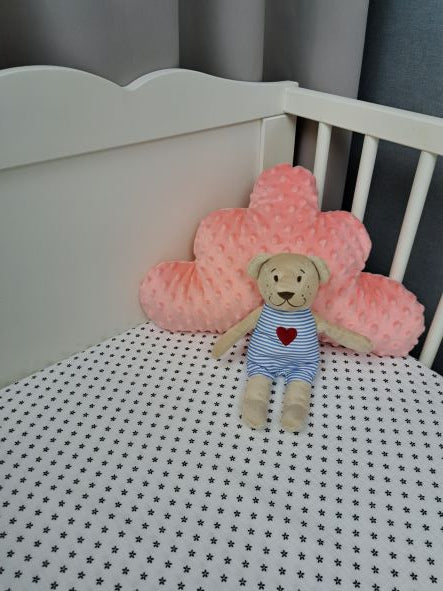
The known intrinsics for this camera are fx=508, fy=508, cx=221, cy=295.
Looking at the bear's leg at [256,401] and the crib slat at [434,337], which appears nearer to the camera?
the bear's leg at [256,401]

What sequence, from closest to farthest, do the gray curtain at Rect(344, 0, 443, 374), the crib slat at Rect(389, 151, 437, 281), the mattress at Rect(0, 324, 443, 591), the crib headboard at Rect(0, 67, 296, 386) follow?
1. the mattress at Rect(0, 324, 443, 591)
2. the crib headboard at Rect(0, 67, 296, 386)
3. the crib slat at Rect(389, 151, 437, 281)
4. the gray curtain at Rect(344, 0, 443, 374)

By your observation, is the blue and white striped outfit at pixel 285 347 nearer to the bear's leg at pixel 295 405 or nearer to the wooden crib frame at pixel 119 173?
the bear's leg at pixel 295 405

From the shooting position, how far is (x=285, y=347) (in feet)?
2.66

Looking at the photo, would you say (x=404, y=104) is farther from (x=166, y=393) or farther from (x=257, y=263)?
(x=166, y=393)

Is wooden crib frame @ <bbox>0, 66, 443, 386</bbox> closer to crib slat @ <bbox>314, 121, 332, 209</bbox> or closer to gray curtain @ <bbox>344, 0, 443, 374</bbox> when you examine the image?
crib slat @ <bbox>314, 121, 332, 209</bbox>

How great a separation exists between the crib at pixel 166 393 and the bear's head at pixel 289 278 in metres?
0.16

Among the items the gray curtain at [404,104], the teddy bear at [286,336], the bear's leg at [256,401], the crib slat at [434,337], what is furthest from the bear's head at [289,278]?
the gray curtain at [404,104]

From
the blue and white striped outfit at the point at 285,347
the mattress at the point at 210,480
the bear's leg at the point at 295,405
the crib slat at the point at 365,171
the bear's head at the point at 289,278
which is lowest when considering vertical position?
the mattress at the point at 210,480

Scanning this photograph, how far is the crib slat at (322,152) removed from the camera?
94 cm

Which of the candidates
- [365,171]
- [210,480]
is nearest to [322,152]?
[365,171]

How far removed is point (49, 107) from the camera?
0.68m

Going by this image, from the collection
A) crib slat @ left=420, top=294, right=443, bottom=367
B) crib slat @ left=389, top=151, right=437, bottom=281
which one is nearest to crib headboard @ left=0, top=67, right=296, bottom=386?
crib slat @ left=389, top=151, right=437, bottom=281

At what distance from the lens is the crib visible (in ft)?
1.97

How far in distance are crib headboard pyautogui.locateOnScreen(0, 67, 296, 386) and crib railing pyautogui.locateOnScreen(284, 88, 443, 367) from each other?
78mm
